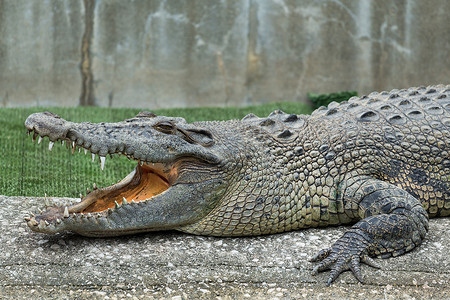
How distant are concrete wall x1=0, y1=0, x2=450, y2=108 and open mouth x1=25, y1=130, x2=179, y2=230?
5.10 m

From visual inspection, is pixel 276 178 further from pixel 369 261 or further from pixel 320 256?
pixel 369 261

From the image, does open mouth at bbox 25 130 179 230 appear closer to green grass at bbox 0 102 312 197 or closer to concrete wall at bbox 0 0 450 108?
green grass at bbox 0 102 312 197

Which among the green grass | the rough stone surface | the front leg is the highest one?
the front leg


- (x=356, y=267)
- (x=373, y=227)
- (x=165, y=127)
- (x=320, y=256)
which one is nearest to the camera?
(x=356, y=267)

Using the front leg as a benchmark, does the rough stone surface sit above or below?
below

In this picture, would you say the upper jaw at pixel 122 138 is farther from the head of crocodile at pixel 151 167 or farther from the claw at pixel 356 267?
the claw at pixel 356 267

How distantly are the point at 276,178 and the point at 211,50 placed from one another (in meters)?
5.54

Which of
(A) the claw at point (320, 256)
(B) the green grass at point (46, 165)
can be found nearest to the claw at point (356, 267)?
(A) the claw at point (320, 256)

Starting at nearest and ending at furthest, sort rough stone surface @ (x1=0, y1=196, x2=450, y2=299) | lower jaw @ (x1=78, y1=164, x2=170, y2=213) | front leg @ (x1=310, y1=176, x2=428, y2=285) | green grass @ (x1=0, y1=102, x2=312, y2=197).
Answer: rough stone surface @ (x1=0, y1=196, x2=450, y2=299) → front leg @ (x1=310, y1=176, x2=428, y2=285) → lower jaw @ (x1=78, y1=164, x2=170, y2=213) → green grass @ (x1=0, y1=102, x2=312, y2=197)

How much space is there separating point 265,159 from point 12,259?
173cm

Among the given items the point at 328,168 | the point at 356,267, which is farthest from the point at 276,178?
the point at 356,267

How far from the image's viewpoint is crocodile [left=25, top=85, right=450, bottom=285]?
3018mm

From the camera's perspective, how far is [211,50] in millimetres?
8492

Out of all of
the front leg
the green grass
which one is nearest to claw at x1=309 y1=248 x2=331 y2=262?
the front leg
